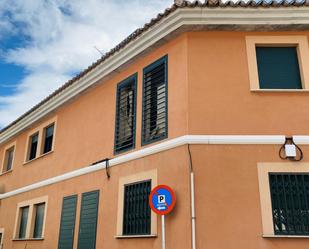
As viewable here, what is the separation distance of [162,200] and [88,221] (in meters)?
3.53

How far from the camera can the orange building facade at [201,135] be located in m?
7.42

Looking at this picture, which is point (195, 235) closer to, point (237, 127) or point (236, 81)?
point (237, 127)

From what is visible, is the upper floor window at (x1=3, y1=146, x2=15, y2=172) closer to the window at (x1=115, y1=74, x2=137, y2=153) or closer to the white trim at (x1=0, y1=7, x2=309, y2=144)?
the window at (x1=115, y1=74, x2=137, y2=153)

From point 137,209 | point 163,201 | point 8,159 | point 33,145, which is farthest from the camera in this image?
point 8,159

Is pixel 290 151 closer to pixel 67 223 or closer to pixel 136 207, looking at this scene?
pixel 136 207

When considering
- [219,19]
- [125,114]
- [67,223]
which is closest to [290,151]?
[219,19]

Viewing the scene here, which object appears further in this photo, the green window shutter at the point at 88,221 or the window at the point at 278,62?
the green window shutter at the point at 88,221

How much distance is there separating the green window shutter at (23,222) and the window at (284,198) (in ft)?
31.8

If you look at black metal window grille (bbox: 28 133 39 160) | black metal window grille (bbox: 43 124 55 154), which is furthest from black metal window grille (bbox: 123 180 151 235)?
black metal window grille (bbox: 28 133 39 160)

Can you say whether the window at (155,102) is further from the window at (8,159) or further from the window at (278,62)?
the window at (8,159)

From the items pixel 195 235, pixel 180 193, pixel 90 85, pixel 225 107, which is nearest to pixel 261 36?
pixel 225 107

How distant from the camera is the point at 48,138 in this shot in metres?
14.1

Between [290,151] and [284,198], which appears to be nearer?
[284,198]

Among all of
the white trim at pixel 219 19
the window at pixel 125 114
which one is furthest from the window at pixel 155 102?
the white trim at pixel 219 19
